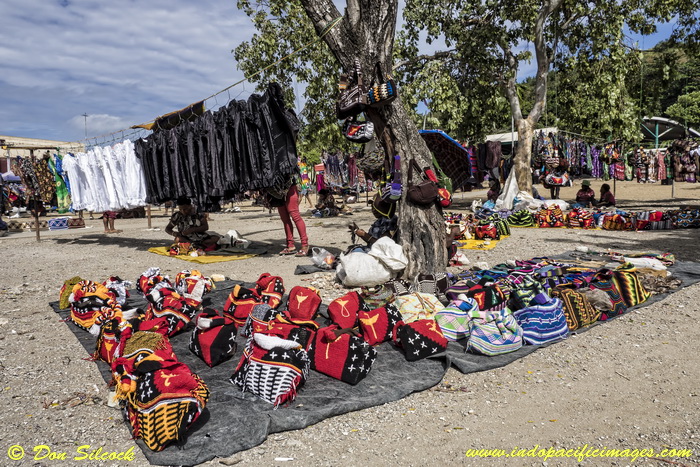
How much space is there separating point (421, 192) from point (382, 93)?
1247 millimetres

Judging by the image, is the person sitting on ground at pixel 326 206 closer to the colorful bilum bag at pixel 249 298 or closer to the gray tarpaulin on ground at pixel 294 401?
the colorful bilum bag at pixel 249 298

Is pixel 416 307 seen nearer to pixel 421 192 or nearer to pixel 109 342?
pixel 421 192

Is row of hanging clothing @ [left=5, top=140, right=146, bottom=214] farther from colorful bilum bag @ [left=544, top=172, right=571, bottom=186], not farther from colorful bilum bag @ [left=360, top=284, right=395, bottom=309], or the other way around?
colorful bilum bag @ [left=544, top=172, right=571, bottom=186]

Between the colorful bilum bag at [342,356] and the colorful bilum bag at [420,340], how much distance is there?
1.02 feet

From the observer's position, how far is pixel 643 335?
3.94 meters

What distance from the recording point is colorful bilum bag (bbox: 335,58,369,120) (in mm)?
5496

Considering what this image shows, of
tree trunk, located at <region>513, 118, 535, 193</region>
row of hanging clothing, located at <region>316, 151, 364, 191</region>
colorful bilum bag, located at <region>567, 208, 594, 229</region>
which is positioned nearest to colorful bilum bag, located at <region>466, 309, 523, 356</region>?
colorful bilum bag, located at <region>567, 208, 594, 229</region>

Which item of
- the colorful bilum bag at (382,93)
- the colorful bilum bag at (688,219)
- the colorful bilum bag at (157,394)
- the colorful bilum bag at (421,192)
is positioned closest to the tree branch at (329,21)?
the colorful bilum bag at (382,93)

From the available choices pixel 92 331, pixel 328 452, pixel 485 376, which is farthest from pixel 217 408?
pixel 92 331

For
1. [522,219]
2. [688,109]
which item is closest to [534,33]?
[522,219]

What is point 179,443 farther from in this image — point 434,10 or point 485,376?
point 434,10

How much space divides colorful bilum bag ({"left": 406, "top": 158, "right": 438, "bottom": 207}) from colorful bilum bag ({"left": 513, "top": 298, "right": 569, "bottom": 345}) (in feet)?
6.54

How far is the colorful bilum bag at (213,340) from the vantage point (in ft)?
11.6

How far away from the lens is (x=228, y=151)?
24.0 feet
